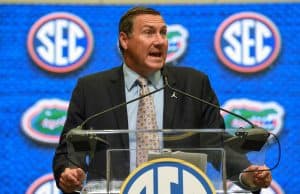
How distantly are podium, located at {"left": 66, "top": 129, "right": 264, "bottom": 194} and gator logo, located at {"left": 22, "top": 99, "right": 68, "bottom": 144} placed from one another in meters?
1.33

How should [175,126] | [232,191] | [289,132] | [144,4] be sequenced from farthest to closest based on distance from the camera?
[144,4]
[289,132]
[175,126]
[232,191]

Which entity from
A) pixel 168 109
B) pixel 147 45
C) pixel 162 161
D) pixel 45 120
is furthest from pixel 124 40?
pixel 45 120

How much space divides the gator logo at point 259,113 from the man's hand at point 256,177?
135 centimetres

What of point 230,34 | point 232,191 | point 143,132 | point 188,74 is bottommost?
point 232,191

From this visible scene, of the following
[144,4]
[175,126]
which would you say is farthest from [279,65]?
[175,126]

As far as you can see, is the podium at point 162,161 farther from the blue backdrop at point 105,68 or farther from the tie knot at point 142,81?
the blue backdrop at point 105,68

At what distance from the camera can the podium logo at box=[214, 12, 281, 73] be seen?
110 inches

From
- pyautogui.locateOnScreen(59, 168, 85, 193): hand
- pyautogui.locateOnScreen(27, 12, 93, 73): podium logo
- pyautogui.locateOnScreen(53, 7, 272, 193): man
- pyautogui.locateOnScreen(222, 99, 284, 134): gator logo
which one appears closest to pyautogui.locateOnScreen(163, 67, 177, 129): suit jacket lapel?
pyautogui.locateOnScreen(53, 7, 272, 193): man

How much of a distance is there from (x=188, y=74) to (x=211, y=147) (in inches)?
23.5

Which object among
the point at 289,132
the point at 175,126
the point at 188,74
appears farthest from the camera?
the point at 289,132

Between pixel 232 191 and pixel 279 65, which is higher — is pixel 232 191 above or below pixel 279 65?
below

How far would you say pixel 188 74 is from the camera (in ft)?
6.19

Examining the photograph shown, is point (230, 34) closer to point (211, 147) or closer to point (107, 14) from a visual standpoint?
point (107, 14)

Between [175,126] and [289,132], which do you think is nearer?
[175,126]
